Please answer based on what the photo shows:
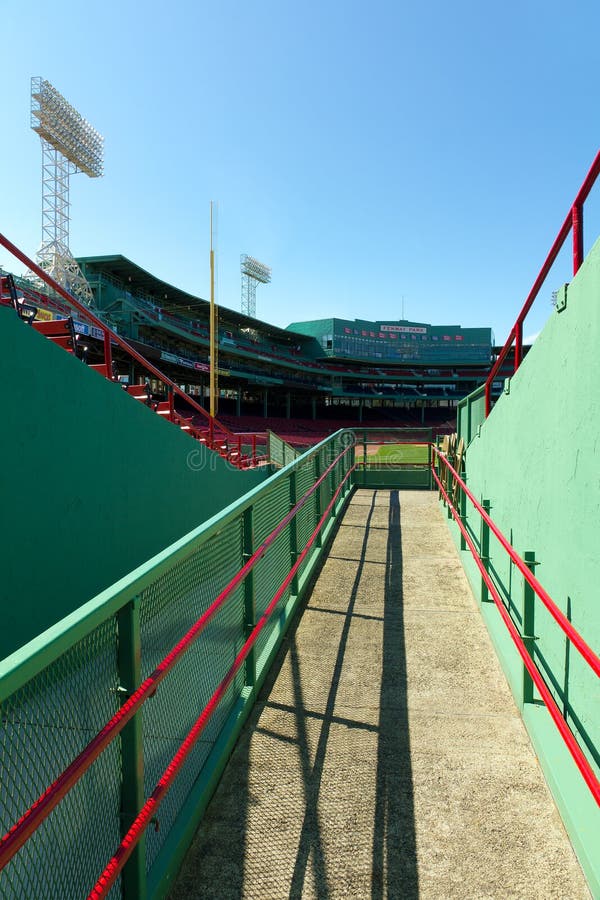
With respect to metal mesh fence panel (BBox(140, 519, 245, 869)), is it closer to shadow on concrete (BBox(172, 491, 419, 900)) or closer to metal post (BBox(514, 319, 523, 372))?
shadow on concrete (BBox(172, 491, 419, 900))

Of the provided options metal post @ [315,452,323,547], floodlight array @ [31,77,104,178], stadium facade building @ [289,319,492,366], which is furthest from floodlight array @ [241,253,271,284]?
metal post @ [315,452,323,547]

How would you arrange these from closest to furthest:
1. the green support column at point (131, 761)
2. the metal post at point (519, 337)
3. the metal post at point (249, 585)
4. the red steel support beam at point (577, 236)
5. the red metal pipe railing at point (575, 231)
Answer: the green support column at point (131, 761)
the red metal pipe railing at point (575, 231)
the red steel support beam at point (577, 236)
the metal post at point (249, 585)
the metal post at point (519, 337)

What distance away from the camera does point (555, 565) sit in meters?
3.18

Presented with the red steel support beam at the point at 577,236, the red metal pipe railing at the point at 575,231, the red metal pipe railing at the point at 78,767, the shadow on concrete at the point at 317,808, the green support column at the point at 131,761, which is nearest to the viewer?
the red metal pipe railing at the point at 78,767

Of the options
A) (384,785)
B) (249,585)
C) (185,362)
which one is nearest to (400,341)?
(185,362)

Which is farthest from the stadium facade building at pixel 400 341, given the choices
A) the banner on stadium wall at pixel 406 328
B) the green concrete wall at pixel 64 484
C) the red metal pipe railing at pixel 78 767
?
the red metal pipe railing at pixel 78 767

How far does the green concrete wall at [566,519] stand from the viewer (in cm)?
258

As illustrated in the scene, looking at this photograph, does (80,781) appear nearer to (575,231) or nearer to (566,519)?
(566,519)

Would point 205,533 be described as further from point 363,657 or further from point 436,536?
point 436,536

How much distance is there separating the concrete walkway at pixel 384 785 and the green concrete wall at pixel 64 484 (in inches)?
82.0

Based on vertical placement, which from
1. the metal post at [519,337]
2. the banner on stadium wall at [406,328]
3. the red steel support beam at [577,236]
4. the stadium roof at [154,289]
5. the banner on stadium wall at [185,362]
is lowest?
the metal post at [519,337]

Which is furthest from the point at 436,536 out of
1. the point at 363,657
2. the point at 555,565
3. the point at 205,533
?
the point at 205,533

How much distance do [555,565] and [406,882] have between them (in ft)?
5.96

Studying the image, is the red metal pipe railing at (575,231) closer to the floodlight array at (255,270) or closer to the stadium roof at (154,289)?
the stadium roof at (154,289)
